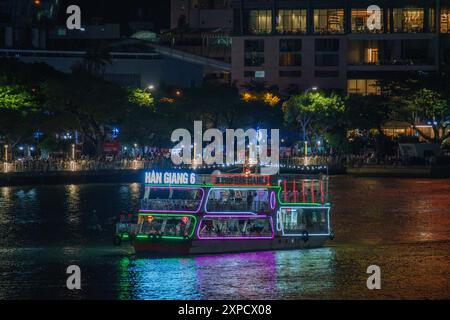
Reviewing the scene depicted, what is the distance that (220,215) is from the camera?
2731 inches

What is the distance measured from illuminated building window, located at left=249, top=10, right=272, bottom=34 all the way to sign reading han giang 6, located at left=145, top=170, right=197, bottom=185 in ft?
354

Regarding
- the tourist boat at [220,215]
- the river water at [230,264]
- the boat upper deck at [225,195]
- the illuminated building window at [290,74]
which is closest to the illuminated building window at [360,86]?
the illuminated building window at [290,74]

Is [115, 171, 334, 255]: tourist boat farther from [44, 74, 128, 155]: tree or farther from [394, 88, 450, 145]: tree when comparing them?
[394, 88, 450, 145]: tree

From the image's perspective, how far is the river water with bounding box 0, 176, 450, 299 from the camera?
63.1 meters

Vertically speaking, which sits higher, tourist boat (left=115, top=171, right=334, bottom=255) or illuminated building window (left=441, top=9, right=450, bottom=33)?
illuminated building window (left=441, top=9, right=450, bottom=33)

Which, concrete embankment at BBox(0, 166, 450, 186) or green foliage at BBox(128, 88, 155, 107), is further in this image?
green foliage at BBox(128, 88, 155, 107)

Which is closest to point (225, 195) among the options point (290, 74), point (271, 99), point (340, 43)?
point (271, 99)

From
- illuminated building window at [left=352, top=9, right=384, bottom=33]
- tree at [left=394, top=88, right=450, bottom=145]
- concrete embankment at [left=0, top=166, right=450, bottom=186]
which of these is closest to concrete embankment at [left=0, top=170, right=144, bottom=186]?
concrete embankment at [left=0, top=166, right=450, bottom=186]

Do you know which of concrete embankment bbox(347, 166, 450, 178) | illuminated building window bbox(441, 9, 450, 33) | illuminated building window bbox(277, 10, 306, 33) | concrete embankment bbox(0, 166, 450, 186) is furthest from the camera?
illuminated building window bbox(277, 10, 306, 33)

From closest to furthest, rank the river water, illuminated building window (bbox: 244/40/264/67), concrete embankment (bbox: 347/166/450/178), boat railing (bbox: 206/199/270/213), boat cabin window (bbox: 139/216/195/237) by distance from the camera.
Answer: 1. the river water
2. boat cabin window (bbox: 139/216/195/237)
3. boat railing (bbox: 206/199/270/213)
4. concrete embankment (bbox: 347/166/450/178)
5. illuminated building window (bbox: 244/40/264/67)

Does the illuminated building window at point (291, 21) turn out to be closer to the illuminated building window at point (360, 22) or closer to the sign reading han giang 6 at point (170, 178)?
the illuminated building window at point (360, 22)
